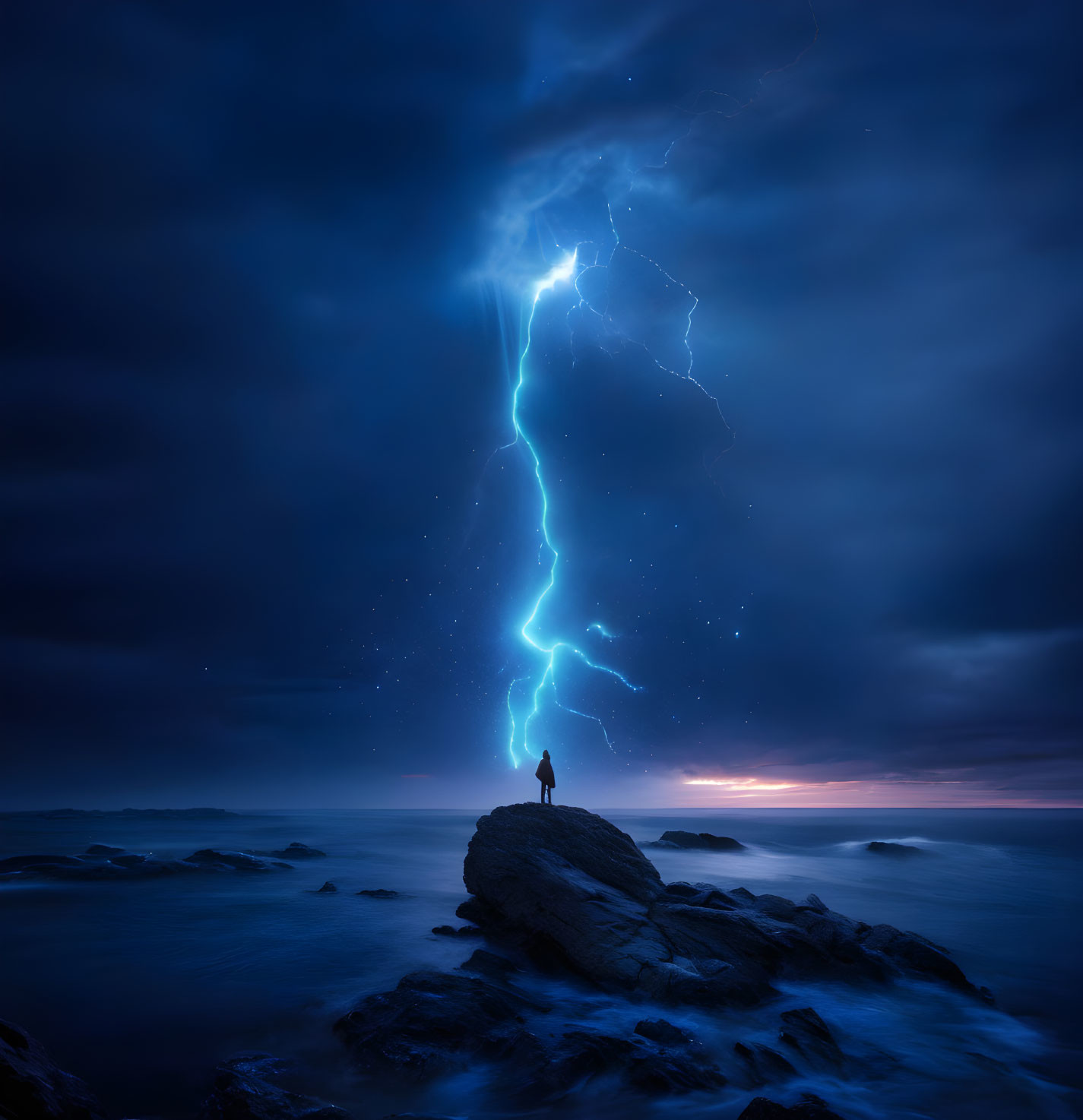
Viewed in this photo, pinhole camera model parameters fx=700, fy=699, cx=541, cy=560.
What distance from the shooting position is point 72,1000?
12.0 metres

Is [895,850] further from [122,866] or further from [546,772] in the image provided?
[122,866]

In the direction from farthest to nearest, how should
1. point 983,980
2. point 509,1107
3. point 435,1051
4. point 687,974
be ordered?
point 983,980
point 687,974
point 435,1051
point 509,1107

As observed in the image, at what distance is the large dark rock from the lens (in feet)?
138

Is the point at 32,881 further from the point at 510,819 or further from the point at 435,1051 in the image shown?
the point at 435,1051

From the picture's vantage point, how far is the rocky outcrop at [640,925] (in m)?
11.1

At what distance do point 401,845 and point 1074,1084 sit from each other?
43780 millimetres

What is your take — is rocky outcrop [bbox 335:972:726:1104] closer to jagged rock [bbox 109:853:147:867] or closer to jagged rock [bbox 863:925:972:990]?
jagged rock [bbox 863:925:972:990]

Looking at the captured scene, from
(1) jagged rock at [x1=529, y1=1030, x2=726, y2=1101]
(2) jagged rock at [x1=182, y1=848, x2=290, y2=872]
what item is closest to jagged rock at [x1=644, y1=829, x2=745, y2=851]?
(2) jagged rock at [x1=182, y1=848, x2=290, y2=872]

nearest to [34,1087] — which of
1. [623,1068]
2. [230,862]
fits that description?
[623,1068]

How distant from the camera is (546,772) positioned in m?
17.4

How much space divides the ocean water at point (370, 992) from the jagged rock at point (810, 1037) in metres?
0.28

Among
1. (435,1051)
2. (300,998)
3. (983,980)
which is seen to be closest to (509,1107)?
(435,1051)

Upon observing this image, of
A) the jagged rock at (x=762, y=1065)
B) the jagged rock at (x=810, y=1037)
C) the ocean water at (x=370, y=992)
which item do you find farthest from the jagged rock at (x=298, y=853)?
the jagged rock at (x=762, y=1065)

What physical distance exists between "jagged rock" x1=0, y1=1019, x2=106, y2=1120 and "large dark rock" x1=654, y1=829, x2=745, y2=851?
38755 millimetres
